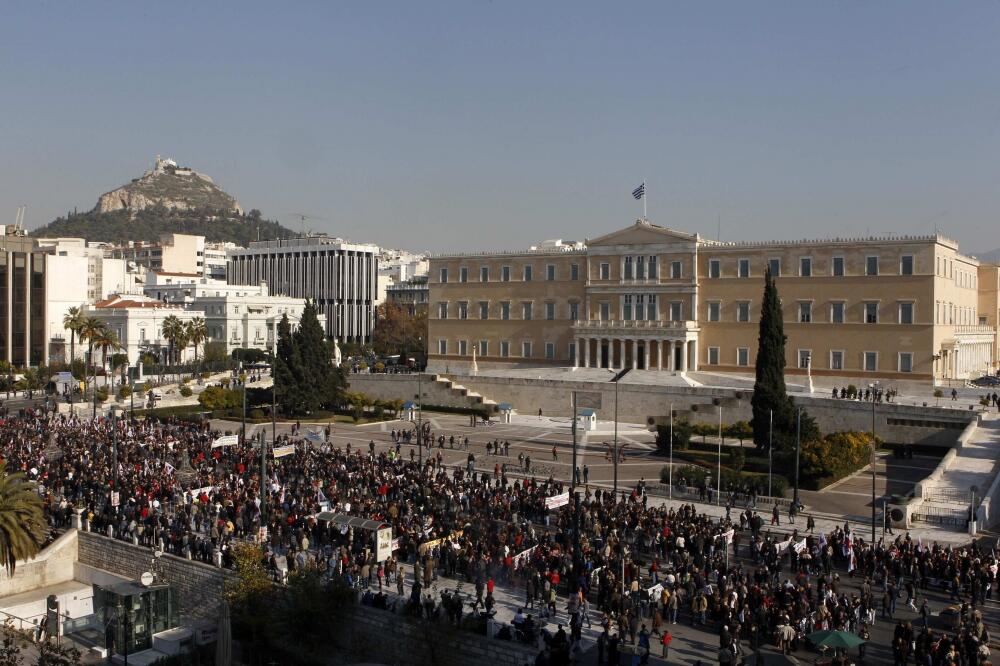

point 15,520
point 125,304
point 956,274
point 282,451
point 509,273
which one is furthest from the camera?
point 125,304

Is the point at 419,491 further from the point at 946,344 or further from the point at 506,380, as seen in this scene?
the point at 946,344

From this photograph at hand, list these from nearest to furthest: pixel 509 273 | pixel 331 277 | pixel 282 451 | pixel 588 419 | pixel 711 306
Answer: pixel 282 451, pixel 588 419, pixel 711 306, pixel 509 273, pixel 331 277

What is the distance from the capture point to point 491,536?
26.5m

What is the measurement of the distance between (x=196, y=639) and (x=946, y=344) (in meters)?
48.9

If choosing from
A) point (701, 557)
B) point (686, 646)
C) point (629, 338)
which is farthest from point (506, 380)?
point (686, 646)

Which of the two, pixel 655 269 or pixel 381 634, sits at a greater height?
pixel 655 269

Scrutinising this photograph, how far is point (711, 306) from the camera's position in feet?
204

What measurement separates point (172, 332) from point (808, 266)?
5004 cm

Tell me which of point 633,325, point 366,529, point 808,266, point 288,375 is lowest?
point 366,529

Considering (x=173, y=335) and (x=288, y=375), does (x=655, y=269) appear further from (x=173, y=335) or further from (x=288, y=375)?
(x=173, y=335)

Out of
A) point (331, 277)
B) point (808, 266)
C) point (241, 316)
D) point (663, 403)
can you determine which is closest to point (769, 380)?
point (663, 403)

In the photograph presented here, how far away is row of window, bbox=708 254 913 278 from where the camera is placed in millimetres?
54875

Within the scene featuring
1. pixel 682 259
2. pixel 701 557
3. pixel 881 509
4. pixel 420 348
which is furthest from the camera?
pixel 420 348

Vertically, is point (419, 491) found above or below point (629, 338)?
below
